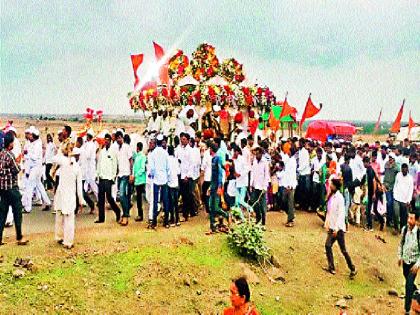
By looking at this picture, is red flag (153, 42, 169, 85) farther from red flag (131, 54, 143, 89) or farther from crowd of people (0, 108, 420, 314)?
crowd of people (0, 108, 420, 314)

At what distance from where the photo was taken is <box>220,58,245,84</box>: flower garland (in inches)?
598

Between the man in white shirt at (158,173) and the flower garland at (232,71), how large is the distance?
5.21 m

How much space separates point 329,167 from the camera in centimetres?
1288

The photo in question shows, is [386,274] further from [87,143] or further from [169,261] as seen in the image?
[87,143]

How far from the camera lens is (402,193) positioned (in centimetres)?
1235

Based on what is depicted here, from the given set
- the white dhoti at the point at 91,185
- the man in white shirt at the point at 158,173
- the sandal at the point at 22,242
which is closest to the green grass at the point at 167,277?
the sandal at the point at 22,242

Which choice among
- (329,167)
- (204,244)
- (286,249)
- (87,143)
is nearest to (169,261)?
(204,244)

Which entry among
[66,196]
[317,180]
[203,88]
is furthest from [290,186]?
[66,196]

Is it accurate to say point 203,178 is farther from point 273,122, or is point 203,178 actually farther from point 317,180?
point 273,122

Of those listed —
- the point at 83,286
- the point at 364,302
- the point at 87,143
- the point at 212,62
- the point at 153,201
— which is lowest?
the point at 364,302

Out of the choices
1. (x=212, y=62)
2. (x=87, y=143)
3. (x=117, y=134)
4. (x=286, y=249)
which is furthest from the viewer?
(x=212, y=62)

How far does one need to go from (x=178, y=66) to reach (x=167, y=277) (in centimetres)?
860

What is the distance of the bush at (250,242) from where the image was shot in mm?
9531

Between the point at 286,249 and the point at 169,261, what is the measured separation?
113 inches
